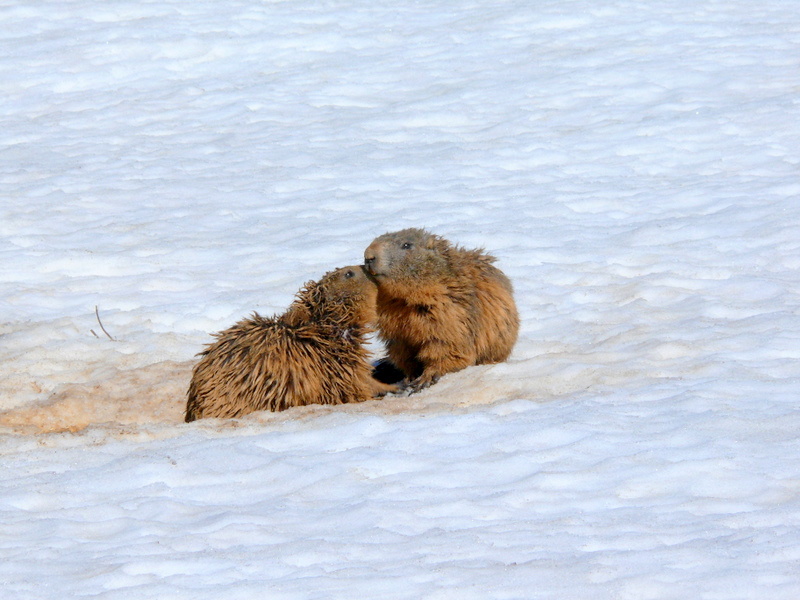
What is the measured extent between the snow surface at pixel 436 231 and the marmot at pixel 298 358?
9.4 inches

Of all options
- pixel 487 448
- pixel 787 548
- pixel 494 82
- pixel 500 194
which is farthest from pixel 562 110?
pixel 787 548

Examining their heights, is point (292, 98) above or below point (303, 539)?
above

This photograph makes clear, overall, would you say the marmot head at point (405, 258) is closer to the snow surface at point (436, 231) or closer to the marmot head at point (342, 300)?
the marmot head at point (342, 300)

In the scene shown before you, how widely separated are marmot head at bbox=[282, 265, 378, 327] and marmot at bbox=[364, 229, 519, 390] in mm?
111

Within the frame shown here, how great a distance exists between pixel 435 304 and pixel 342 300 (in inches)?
24.6

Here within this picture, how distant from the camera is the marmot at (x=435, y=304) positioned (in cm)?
666

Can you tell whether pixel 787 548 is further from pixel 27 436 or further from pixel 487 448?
pixel 27 436

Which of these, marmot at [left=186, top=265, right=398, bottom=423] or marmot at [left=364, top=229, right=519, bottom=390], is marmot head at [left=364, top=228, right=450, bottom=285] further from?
marmot at [left=186, top=265, right=398, bottom=423]

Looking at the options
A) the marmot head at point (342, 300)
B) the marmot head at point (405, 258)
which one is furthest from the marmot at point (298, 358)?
the marmot head at point (405, 258)

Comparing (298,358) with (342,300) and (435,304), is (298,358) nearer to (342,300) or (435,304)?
(342,300)

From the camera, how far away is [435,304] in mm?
6723

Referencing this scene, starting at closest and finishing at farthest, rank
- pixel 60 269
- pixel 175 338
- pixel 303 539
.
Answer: pixel 303 539, pixel 175 338, pixel 60 269

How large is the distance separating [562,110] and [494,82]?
1390 millimetres

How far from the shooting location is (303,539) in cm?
459
